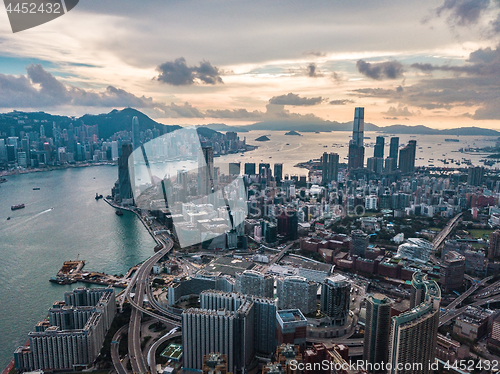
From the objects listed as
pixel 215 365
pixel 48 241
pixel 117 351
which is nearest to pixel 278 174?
pixel 48 241

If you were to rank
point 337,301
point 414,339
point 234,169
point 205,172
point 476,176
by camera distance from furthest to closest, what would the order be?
point 234,169 < point 476,176 < point 205,172 < point 337,301 < point 414,339

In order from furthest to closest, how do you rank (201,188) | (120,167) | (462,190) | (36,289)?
1. (462,190)
2. (120,167)
3. (201,188)
4. (36,289)

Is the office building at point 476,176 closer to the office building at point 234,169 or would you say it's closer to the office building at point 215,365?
the office building at point 234,169

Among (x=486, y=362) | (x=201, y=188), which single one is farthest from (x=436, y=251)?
(x=201, y=188)

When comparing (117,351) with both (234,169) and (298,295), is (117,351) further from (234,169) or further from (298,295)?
(234,169)

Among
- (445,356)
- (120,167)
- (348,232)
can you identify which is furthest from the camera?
(120,167)

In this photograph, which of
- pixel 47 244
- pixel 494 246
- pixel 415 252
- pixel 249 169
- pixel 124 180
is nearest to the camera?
pixel 415 252

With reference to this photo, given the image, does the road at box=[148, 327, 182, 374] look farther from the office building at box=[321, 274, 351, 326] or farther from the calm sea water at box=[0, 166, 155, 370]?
the office building at box=[321, 274, 351, 326]

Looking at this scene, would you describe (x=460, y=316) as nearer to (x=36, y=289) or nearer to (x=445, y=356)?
(x=445, y=356)
